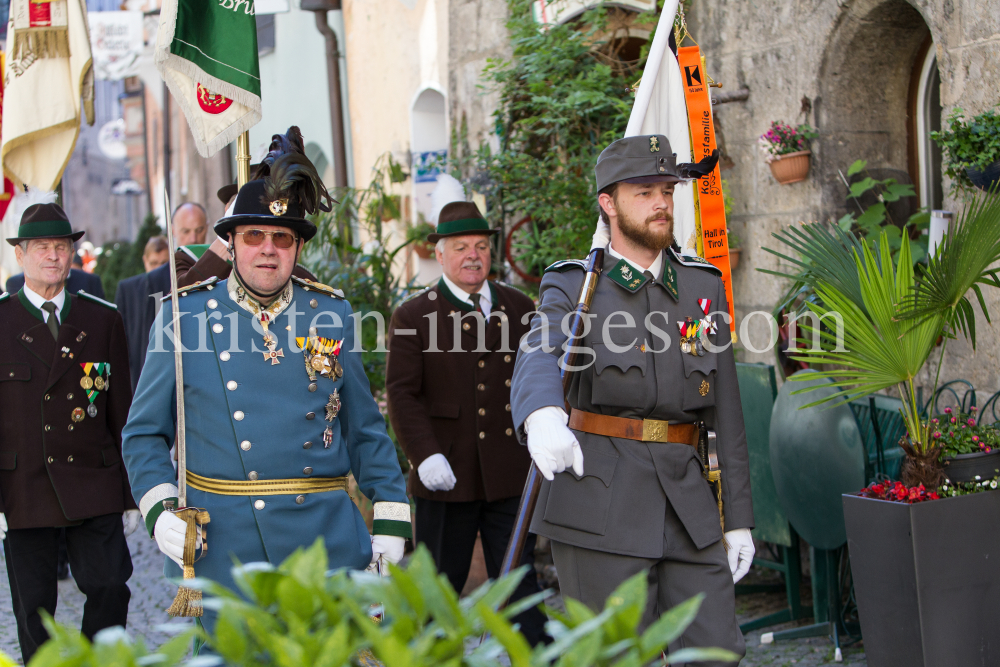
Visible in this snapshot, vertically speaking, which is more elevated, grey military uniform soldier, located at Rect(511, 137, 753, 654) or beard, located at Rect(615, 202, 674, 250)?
beard, located at Rect(615, 202, 674, 250)

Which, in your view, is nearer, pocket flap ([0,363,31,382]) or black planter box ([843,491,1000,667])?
black planter box ([843,491,1000,667])

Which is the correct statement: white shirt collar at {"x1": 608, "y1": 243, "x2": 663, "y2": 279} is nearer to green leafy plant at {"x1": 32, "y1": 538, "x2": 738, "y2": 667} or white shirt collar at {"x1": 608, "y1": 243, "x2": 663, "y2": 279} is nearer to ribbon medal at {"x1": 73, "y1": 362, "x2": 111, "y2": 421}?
green leafy plant at {"x1": 32, "y1": 538, "x2": 738, "y2": 667}

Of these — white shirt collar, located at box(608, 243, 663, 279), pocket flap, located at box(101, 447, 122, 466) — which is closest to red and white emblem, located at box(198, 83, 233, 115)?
pocket flap, located at box(101, 447, 122, 466)

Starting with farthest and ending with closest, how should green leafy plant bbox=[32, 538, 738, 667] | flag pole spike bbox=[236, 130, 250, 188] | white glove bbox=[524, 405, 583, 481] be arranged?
1. flag pole spike bbox=[236, 130, 250, 188]
2. white glove bbox=[524, 405, 583, 481]
3. green leafy plant bbox=[32, 538, 738, 667]

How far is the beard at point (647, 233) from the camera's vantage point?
3.27 meters

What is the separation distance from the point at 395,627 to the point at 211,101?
135 inches

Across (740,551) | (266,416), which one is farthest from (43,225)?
(740,551)

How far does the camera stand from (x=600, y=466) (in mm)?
3141

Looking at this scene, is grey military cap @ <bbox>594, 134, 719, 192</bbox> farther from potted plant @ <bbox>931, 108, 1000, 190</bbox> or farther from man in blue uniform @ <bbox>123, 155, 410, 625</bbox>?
potted plant @ <bbox>931, 108, 1000, 190</bbox>

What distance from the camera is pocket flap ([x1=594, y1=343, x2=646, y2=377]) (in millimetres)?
3156

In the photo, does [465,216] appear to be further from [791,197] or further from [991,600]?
[991,600]

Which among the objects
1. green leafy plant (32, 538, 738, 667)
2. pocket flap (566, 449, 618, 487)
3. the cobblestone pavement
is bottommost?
the cobblestone pavement

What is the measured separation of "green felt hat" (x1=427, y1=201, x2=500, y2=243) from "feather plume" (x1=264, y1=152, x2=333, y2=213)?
4.85 ft

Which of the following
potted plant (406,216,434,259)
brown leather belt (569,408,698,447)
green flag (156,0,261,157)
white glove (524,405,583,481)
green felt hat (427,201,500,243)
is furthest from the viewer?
potted plant (406,216,434,259)
